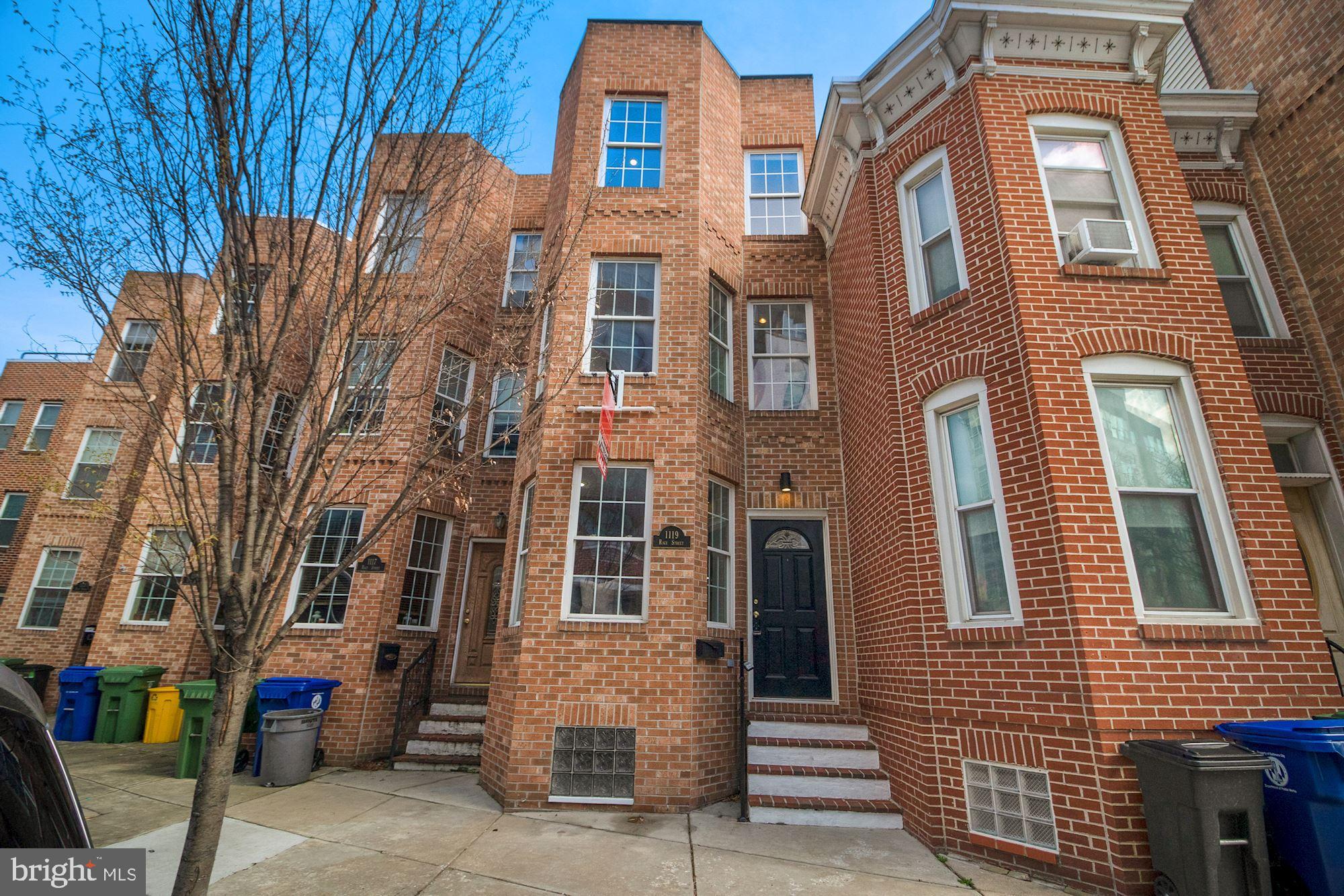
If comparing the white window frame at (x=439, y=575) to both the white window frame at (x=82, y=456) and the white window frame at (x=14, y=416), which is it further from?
the white window frame at (x=14, y=416)

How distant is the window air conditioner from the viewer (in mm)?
5789

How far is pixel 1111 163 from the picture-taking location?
6.32m

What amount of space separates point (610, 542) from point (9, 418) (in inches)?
777

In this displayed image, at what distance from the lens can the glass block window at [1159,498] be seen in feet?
16.2

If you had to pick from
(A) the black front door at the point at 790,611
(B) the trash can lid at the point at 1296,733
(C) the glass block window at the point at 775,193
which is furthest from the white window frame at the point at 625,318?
(B) the trash can lid at the point at 1296,733

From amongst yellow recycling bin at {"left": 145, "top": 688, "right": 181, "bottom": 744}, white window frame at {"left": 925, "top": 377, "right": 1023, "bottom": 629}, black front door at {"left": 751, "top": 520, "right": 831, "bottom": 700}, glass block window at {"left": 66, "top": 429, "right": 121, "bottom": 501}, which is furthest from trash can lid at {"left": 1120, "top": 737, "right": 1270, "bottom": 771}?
glass block window at {"left": 66, "top": 429, "right": 121, "bottom": 501}

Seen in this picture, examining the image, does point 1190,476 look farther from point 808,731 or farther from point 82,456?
point 82,456

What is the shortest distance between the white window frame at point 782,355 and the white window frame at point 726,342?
32cm

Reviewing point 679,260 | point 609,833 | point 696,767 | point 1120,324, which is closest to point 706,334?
point 679,260

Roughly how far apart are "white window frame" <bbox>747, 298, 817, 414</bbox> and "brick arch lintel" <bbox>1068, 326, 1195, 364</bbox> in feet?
12.2

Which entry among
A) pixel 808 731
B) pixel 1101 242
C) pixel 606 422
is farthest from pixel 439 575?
pixel 1101 242

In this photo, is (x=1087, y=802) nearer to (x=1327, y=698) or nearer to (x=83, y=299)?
(x=1327, y=698)

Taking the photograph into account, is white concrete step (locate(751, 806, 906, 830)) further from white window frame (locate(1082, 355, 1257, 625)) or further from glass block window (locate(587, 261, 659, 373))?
glass block window (locate(587, 261, 659, 373))

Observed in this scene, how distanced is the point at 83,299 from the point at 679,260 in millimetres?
6217
